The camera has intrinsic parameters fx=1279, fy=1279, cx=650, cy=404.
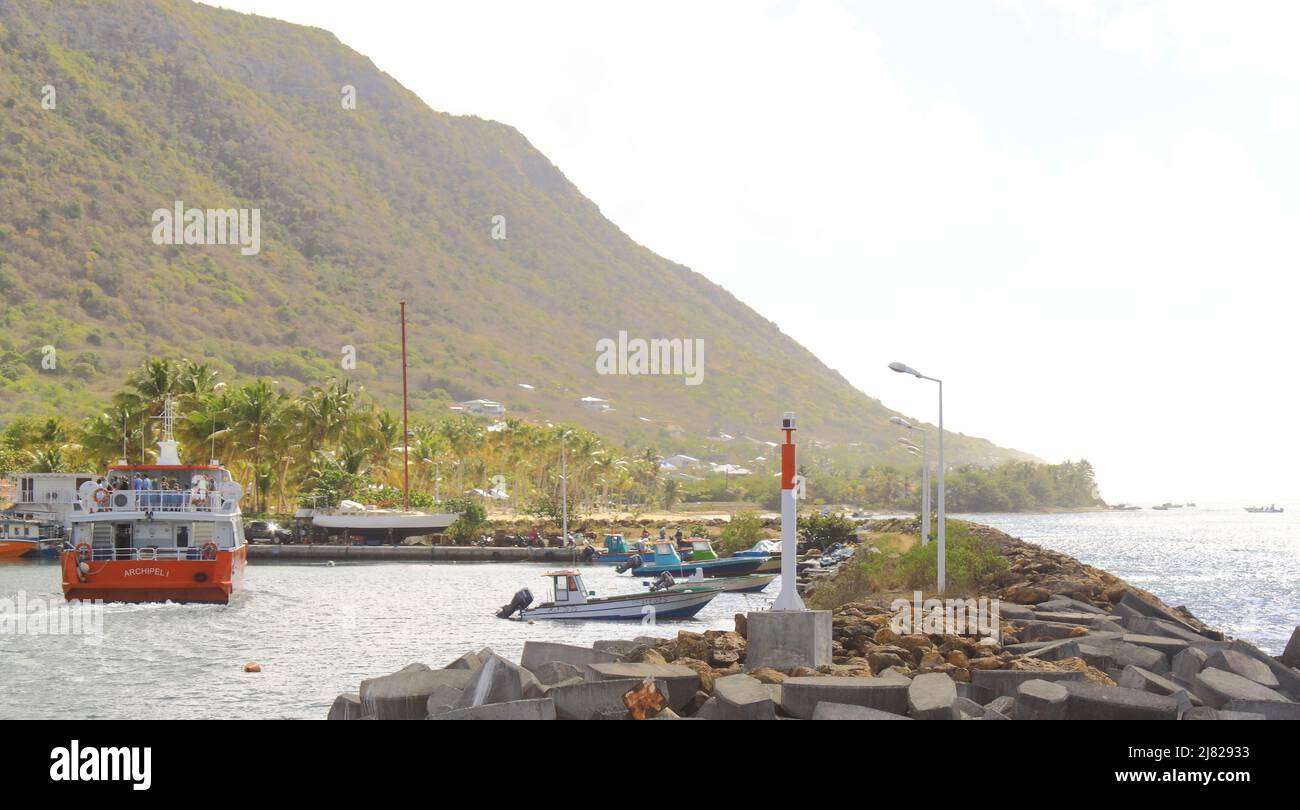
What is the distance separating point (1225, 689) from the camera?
68.6 feet

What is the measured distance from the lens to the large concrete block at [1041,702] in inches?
715

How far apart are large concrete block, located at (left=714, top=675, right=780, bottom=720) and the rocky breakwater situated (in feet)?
0.07

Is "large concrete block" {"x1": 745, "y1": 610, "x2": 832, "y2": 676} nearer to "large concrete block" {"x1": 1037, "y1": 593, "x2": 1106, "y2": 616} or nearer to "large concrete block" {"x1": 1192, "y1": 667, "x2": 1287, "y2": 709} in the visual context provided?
"large concrete block" {"x1": 1192, "y1": 667, "x2": 1287, "y2": 709}

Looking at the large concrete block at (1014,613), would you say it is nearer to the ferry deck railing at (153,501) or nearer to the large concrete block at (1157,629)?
the large concrete block at (1157,629)

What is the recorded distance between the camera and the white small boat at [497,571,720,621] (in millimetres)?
53719

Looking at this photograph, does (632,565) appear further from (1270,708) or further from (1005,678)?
(1270,708)

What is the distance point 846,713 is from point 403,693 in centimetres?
684

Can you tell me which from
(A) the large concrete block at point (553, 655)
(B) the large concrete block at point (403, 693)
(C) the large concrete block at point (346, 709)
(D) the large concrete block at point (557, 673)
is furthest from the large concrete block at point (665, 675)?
(C) the large concrete block at point (346, 709)

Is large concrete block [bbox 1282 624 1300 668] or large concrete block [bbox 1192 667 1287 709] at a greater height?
large concrete block [bbox 1192 667 1287 709]

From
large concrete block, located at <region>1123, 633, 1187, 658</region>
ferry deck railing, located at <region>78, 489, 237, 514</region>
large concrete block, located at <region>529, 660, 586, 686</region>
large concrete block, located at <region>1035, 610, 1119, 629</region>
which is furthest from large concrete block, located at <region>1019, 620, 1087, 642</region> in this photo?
ferry deck railing, located at <region>78, 489, 237, 514</region>

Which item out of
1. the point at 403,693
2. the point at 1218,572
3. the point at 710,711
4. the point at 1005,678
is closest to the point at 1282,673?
the point at 1005,678

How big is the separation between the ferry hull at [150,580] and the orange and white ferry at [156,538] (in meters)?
0.04

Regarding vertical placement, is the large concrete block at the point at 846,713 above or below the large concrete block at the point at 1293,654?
above
